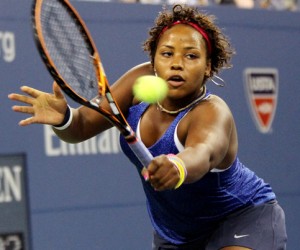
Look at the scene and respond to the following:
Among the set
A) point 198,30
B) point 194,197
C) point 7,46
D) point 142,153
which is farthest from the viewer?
point 7,46

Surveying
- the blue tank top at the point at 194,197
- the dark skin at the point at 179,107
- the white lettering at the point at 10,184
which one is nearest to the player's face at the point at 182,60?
the dark skin at the point at 179,107

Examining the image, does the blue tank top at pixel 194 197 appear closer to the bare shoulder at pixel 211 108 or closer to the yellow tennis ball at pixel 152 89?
the bare shoulder at pixel 211 108

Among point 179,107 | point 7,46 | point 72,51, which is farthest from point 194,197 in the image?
point 7,46

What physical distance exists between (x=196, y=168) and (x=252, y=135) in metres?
4.00

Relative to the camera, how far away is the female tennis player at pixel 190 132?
366 centimetres

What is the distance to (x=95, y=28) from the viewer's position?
6496 millimetres

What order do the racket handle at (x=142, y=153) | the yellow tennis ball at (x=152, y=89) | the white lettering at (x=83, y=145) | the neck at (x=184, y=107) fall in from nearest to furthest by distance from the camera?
the racket handle at (x=142, y=153), the yellow tennis ball at (x=152, y=89), the neck at (x=184, y=107), the white lettering at (x=83, y=145)

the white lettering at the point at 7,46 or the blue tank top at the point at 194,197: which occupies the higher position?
the white lettering at the point at 7,46

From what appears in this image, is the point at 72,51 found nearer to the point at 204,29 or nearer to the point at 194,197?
the point at 204,29

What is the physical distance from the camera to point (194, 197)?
3881 mm

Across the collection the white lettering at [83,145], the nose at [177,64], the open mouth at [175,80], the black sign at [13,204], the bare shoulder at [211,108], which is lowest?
the black sign at [13,204]

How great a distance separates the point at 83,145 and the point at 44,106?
2.60 m

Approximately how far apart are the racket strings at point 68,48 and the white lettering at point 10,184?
2.05 m

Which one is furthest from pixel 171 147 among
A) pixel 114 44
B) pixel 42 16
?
pixel 114 44
